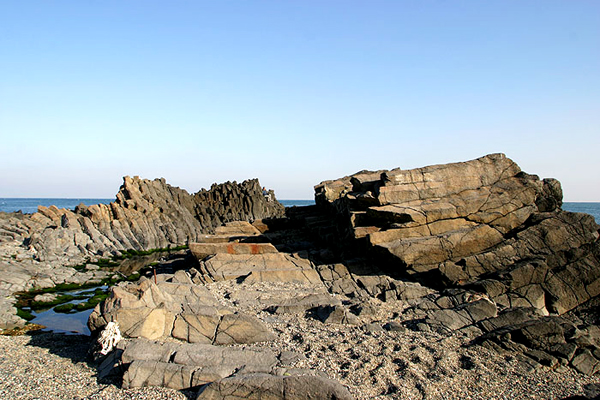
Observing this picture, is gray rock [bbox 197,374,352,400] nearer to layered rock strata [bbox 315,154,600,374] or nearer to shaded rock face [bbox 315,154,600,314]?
layered rock strata [bbox 315,154,600,374]

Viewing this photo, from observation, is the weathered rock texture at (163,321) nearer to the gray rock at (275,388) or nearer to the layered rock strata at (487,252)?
the gray rock at (275,388)

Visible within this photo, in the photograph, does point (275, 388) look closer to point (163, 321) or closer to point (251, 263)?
point (163, 321)

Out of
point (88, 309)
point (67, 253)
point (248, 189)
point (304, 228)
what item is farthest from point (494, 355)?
point (248, 189)

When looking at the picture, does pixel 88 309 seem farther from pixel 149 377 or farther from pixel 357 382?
pixel 357 382

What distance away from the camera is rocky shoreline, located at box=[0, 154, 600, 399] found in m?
10.5

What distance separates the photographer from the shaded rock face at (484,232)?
1609 cm

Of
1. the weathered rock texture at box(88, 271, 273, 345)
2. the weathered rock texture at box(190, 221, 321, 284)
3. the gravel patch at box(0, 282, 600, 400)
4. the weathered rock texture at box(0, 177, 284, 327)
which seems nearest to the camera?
the gravel patch at box(0, 282, 600, 400)

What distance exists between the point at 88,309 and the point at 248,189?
39.6 m

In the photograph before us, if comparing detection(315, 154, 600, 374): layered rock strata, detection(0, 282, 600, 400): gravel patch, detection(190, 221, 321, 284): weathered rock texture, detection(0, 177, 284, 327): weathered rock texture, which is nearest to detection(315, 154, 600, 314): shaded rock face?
detection(315, 154, 600, 374): layered rock strata

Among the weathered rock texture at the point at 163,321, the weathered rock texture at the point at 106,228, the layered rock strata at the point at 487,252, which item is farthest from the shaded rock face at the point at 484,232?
the weathered rock texture at the point at 106,228

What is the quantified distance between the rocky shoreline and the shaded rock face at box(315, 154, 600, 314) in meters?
0.05

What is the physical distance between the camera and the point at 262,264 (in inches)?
837

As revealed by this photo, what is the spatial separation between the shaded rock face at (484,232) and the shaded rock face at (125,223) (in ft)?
85.2

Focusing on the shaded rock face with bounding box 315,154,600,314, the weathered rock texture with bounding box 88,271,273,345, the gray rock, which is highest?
the shaded rock face with bounding box 315,154,600,314
